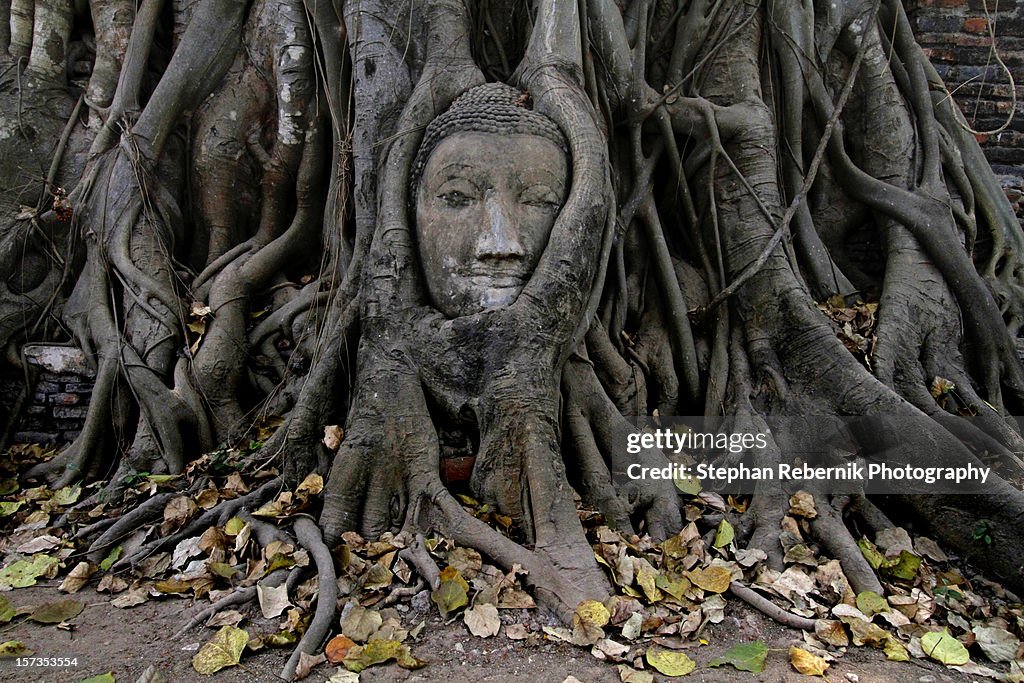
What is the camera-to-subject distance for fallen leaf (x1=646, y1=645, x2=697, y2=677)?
72.2 inches

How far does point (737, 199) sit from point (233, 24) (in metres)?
3.07

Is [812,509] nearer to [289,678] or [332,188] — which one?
[289,678]

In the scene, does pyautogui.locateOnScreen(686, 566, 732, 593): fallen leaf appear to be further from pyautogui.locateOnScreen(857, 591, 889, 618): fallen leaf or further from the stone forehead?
the stone forehead

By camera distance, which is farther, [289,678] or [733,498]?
[733,498]

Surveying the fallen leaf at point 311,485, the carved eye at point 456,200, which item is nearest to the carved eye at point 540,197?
the carved eye at point 456,200

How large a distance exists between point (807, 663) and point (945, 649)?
1.70 feet

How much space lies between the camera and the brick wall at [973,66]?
4.61 m

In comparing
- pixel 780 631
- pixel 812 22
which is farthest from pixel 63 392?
pixel 812 22

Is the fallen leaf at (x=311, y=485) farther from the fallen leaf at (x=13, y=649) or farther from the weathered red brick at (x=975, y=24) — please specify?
the weathered red brick at (x=975, y=24)

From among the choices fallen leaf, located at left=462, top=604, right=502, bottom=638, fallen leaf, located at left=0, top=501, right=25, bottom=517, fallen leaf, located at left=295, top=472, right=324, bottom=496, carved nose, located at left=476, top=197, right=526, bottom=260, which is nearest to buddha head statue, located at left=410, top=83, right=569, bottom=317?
carved nose, located at left=476, top=197, right=526, bottom=260

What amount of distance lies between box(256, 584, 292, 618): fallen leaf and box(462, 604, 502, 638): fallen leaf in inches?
23.1

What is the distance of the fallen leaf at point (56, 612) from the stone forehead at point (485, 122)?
6.52 feet

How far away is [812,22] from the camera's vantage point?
3.88 metres

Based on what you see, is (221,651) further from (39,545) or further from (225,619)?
(39,545)
